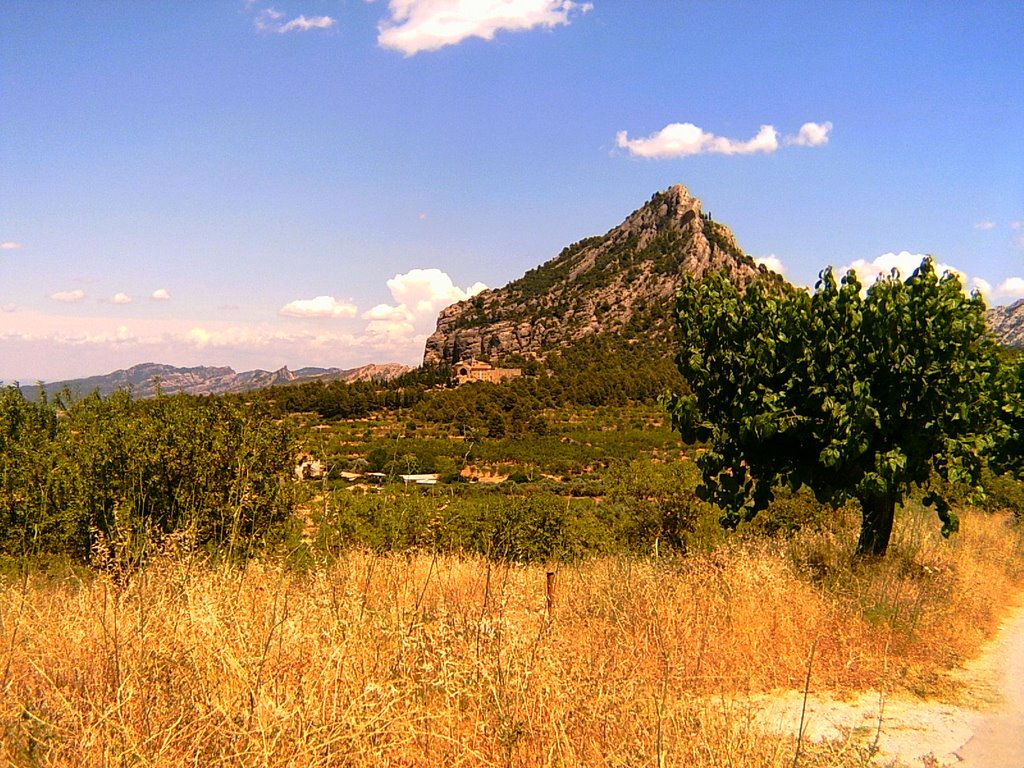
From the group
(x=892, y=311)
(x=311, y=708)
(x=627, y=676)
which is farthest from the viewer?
(x=892, y=311)

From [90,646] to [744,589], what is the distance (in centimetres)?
670

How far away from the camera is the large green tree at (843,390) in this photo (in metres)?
8.76

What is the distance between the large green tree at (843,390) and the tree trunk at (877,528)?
16mm

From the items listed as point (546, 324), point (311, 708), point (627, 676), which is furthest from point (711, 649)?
point (546, 324)

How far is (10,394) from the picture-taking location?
22.3m

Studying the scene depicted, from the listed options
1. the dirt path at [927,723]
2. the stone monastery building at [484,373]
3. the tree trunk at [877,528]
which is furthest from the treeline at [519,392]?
the dirt path at [927,723]

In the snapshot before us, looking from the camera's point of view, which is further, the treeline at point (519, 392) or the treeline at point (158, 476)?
the treeline at point (519, 392)

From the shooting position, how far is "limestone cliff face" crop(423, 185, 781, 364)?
120m

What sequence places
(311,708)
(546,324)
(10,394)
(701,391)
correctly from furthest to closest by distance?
(546,324) < (10,394) < (701,391) < (311,708)

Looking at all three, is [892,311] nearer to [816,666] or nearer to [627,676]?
[816,666]

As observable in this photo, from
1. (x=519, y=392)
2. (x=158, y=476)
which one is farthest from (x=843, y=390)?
(x=519, y=392)

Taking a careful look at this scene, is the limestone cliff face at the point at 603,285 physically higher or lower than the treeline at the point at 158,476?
higher

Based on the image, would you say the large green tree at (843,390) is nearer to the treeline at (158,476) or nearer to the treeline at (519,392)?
the treeline at (158,476)

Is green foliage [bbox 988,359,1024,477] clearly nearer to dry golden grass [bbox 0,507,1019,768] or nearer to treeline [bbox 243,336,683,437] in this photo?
dry golden grass [bbox 0,507,1019,768]
